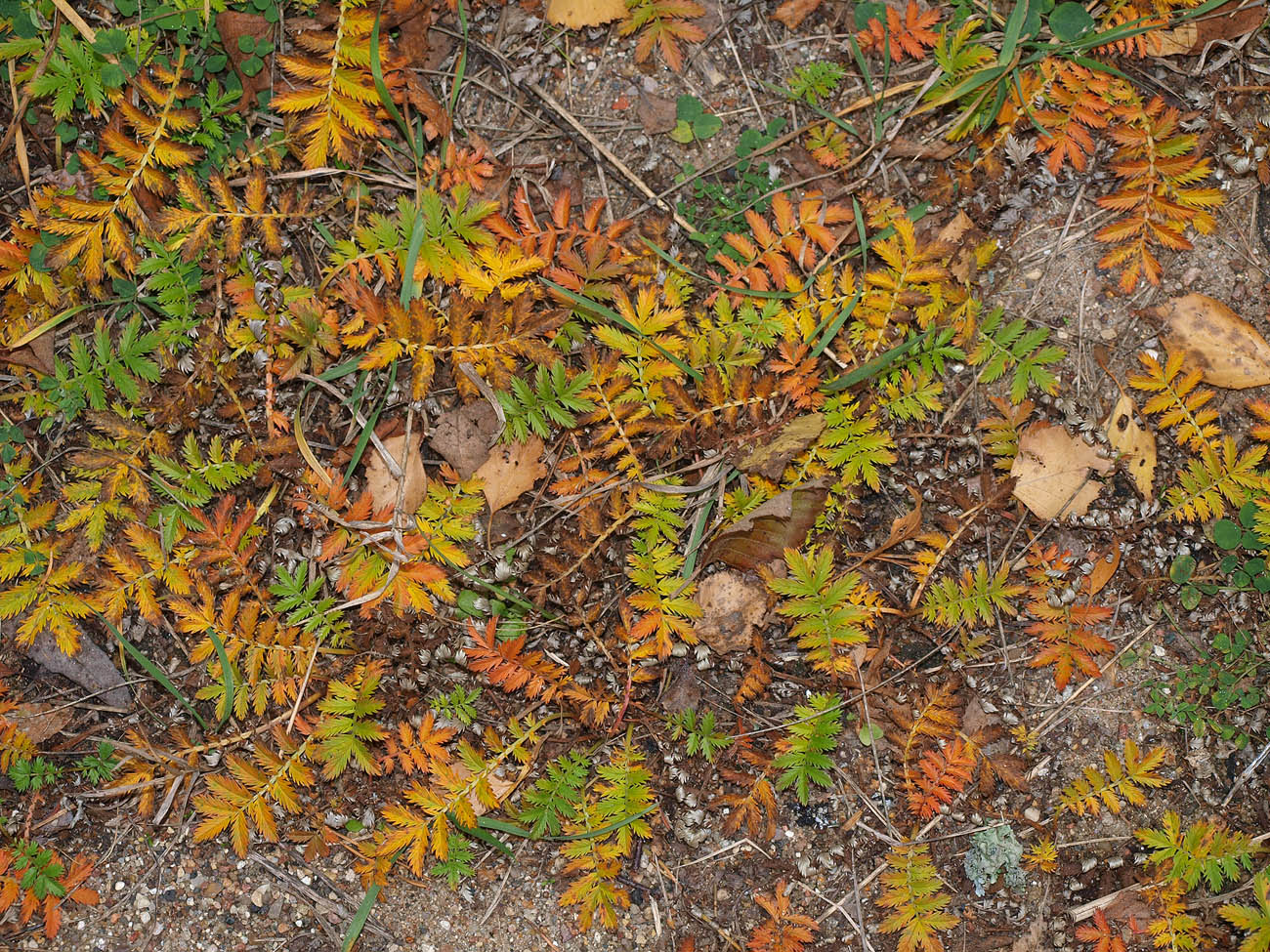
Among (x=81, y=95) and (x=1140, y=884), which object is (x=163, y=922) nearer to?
(x=81, y=95)

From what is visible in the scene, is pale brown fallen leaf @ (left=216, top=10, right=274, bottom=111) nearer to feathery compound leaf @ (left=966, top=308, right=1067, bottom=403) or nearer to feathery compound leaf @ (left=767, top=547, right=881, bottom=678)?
feathery compound leaf @ (left=767, top=547, right=881, bottom=678)

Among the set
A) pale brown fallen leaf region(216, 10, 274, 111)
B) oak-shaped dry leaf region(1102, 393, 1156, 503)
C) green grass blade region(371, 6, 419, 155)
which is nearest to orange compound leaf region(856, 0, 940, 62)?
oak-shaped dry leaf region(1102, 393, 1156, 503)

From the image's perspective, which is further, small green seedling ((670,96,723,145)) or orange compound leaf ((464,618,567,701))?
small green seedling ((670,96,723,145))

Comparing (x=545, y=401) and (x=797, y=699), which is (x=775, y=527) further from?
(x=545, y=401)

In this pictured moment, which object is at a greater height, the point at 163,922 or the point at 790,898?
the point at 790,898

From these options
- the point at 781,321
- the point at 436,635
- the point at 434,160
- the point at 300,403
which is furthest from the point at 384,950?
the point at 434,160

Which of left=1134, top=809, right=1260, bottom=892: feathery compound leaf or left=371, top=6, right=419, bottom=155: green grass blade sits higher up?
left=371, top=6, right=419, bottom=155: green grass blade
